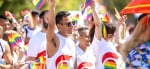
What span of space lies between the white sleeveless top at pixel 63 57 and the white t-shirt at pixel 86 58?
94cm

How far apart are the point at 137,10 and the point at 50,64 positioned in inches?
112

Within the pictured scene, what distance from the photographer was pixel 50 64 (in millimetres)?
9281

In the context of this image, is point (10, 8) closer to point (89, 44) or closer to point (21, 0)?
point (21, 0)

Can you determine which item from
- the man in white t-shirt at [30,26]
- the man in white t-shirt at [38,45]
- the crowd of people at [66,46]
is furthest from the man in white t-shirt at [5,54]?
the man in white t-shirt at [30,26]

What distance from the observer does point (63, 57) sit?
9211 millimetres

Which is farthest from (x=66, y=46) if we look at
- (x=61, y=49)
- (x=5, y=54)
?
(x=5, y=54)

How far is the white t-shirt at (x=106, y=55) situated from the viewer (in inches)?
386

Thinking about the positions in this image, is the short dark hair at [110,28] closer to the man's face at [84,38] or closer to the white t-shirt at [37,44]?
the man's face at [84,38]

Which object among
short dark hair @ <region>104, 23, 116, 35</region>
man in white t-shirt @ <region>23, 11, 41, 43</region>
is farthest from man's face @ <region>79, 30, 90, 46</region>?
man in white t-shirt @ <region>23, 11, 41, 43</region>

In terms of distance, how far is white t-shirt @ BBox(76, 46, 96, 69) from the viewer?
405 inches

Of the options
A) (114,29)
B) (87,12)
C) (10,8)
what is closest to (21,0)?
(10,8)

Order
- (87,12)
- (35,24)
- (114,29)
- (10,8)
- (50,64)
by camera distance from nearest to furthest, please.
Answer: (50,64) → (114,29) → (87,12) → (35,24) → (10,8)

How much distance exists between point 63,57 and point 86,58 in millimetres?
1182

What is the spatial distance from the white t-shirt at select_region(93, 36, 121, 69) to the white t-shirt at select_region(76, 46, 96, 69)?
19.5 inches
